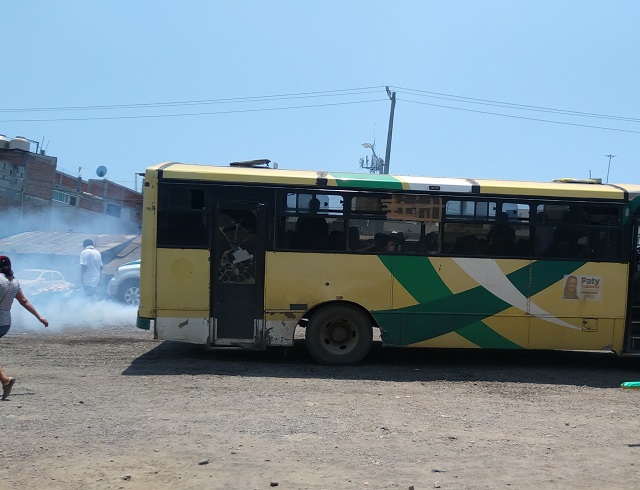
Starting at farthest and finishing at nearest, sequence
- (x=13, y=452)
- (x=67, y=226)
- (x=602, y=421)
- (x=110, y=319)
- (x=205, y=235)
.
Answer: (x=67, y=226) → (x=110, y=319) → (x=205, y=235) → (x=602, y=421) → (x=13, y=452)

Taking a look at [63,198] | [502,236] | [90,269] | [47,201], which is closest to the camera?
[502,236]

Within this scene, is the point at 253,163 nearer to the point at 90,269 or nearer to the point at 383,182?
the point at 383,182

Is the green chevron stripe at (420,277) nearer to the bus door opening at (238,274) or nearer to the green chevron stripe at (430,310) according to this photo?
the green chevron stripe at (430,310)

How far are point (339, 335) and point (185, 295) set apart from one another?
2.52 m

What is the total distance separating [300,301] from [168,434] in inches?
164

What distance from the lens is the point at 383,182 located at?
10.6 metres

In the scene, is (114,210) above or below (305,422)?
above

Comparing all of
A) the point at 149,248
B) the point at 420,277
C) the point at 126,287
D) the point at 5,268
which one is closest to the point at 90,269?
the point at 126,287

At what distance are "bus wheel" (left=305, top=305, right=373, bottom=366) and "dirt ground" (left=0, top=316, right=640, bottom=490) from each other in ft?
0.86

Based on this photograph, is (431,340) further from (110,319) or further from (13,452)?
(110,319)

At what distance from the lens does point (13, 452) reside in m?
6.06

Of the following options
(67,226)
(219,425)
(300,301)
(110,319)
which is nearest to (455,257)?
(300,301)

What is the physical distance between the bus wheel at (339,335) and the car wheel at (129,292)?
26.7 feet

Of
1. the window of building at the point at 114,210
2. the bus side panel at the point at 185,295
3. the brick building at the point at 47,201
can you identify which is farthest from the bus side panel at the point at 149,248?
the window of building at the point at 114,210
